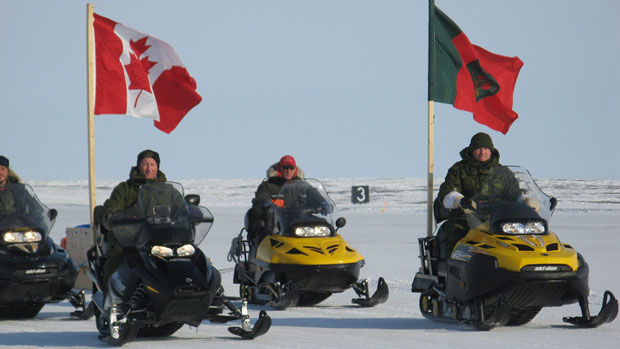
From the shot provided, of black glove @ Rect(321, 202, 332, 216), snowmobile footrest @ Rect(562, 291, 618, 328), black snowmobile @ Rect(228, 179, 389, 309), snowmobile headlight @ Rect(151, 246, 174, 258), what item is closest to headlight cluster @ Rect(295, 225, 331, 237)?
black snowmobile @ Rect(228, 179, 389, 309)

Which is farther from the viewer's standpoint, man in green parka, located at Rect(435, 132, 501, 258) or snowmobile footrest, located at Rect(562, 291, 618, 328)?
man in green parka, located at Rect(435, 132, 501, 258)

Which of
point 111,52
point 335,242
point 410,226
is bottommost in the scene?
point 410,226

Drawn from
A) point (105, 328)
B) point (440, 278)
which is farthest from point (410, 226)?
point (105, 328)

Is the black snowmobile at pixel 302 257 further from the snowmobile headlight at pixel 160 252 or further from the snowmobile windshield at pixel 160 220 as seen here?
the snowmobile headlight at pixel 160 252

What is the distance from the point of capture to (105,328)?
341 inches

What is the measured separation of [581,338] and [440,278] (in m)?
1.96

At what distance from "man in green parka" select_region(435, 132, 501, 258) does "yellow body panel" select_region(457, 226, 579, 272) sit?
0.73m

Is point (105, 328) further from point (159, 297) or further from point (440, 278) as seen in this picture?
point (440, 278)

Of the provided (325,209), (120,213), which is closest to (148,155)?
(120,213)

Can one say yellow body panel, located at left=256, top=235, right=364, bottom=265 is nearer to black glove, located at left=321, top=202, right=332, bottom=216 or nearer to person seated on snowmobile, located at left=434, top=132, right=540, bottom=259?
black glove, located at left=321, top=202, right=332, bottom=216

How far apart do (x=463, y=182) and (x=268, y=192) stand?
11.4 feet

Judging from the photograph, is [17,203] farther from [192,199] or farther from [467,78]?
[467,78]

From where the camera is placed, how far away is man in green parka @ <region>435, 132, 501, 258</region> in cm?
1013

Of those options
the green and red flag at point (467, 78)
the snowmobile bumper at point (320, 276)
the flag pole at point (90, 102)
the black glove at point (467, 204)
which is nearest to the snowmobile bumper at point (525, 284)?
the black glove at point (467, 204)
